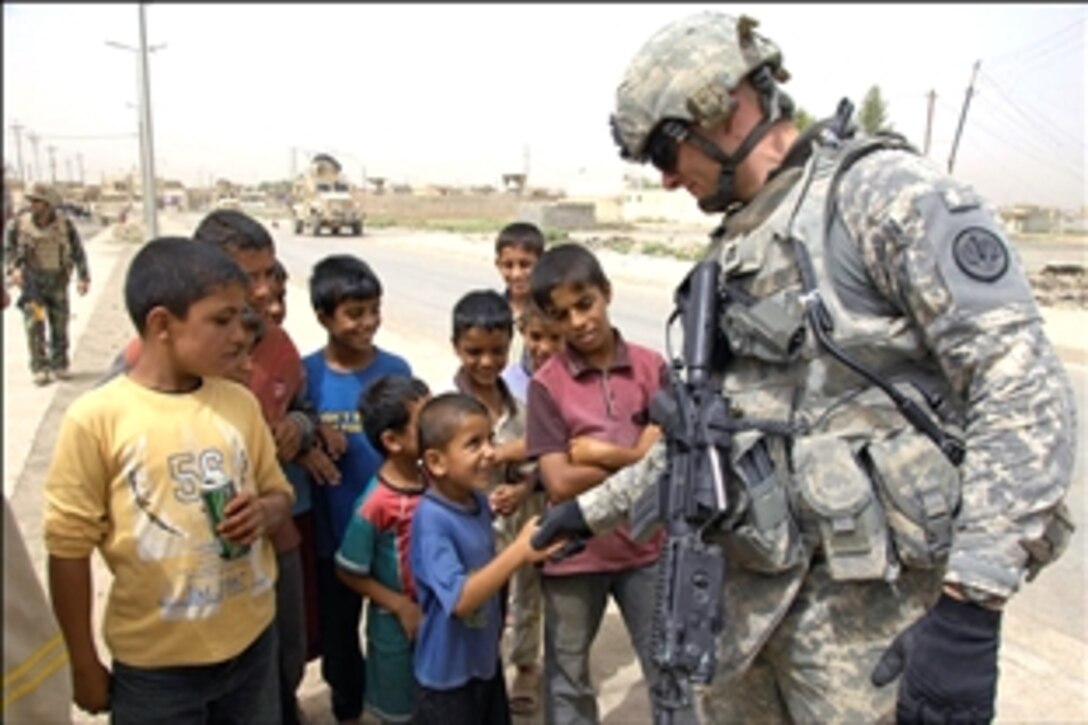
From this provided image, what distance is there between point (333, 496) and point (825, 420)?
1.59 m

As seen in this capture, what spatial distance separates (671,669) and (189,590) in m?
1.00

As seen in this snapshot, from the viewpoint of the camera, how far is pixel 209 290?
182 cm

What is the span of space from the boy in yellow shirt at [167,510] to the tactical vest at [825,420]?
105 cm

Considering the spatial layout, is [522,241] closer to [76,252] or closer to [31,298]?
[31,298]

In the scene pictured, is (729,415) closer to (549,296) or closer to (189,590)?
(549,296)

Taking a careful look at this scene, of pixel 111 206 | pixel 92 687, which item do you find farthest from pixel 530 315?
pixel 111 206

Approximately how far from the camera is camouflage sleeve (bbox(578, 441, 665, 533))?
191cm

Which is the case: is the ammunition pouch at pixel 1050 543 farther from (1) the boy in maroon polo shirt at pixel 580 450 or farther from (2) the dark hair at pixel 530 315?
(2) the dark hair at pixel 530 315

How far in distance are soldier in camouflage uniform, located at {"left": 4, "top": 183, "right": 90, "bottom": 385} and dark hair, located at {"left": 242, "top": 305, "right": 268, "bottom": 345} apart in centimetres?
625

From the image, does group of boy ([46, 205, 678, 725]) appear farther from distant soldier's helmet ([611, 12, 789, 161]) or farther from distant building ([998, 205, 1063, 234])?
distant building ([998, 205, 1063, 234])

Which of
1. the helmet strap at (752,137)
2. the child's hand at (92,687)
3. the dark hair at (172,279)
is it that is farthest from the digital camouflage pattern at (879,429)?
the child's hand at (92,687)

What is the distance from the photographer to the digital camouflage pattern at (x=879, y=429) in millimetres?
1363

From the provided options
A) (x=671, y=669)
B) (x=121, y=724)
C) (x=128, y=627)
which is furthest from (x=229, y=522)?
(x=671, y=669)

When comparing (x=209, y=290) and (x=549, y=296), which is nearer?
(x=209, y=290)
